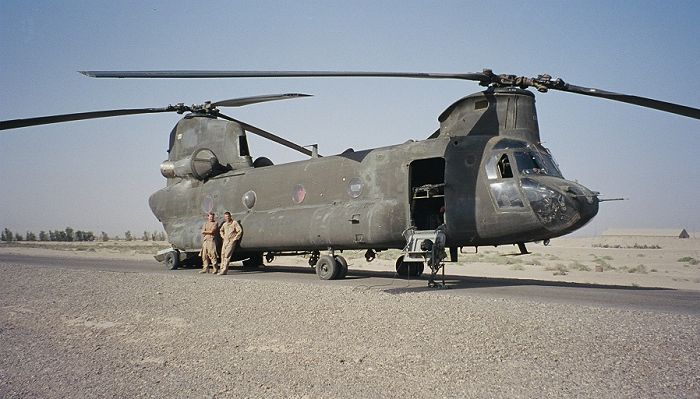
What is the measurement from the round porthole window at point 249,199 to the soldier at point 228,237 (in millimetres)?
632

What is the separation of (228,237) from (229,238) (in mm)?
47

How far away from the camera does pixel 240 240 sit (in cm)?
1702

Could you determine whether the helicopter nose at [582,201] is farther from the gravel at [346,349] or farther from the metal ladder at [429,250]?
the gravel at [346,349]

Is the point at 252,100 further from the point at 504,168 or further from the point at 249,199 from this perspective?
the point at 504,168

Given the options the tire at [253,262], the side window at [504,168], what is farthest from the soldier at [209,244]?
the side window at [504,168]

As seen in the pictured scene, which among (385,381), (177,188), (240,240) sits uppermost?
(177,188)

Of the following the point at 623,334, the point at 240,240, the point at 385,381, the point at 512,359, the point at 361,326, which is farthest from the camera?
the point at 240,240

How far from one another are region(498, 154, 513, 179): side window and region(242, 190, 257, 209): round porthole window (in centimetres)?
792

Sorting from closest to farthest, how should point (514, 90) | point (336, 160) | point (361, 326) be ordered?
point (361, 326) → point (514, 90) → point (336, 160)

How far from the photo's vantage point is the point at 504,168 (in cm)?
1226

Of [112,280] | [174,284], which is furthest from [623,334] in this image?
[112,280]

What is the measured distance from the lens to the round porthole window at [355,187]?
14422mm

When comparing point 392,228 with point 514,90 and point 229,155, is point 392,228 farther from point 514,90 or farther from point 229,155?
point 229,155

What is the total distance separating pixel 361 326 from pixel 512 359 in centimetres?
220
